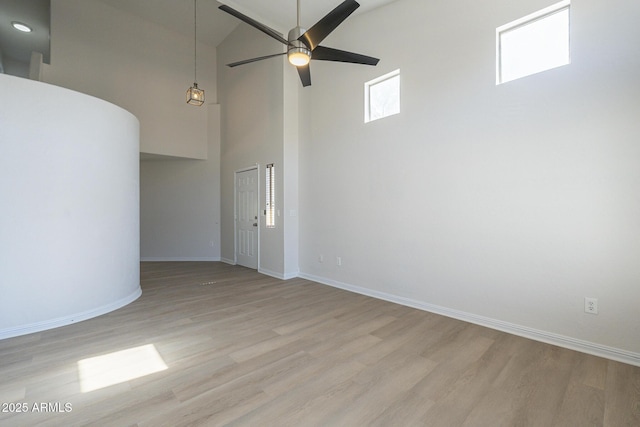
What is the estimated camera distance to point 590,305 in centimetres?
248

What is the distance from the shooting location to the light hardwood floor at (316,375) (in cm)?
170

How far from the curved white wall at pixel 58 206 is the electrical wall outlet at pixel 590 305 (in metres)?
5.09

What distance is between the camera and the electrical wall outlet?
246 cm

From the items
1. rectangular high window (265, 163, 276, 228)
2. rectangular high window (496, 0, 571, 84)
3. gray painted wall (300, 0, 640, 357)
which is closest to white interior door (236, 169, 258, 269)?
rectangular high window (265, 163, 276, 228)

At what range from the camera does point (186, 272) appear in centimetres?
577

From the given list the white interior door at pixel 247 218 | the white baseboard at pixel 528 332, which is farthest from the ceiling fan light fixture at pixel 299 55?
the white interior door at pixel 247 218

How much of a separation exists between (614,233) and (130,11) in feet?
27.9

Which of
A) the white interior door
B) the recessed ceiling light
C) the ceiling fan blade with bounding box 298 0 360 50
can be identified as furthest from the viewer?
the recessed ceiling light

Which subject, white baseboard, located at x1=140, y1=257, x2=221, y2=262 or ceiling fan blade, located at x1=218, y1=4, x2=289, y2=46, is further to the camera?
white baseboard, located at x1=140, y1=257, x2=221, y2=262

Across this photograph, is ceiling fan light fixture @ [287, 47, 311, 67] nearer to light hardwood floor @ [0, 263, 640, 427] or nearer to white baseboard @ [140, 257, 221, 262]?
light hardwood floor @ [0, 263, 640, 427]

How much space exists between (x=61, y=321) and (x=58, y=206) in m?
1.26

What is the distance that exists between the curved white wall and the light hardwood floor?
31cm

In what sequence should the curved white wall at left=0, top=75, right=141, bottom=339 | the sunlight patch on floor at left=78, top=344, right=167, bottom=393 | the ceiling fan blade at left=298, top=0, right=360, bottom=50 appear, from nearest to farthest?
the sunlight patch on floor at left=78, top=344, right=167, bottom=393 < the ceiling fan blade at left=298, top=0, right=360, bottom=50 < the curved white wall at left=0, top=75, right=141, bottom=339

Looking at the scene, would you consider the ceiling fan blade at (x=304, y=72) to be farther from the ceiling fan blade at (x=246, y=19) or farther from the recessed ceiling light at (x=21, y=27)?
the recessed ceiling light at (x=21, y=27)
